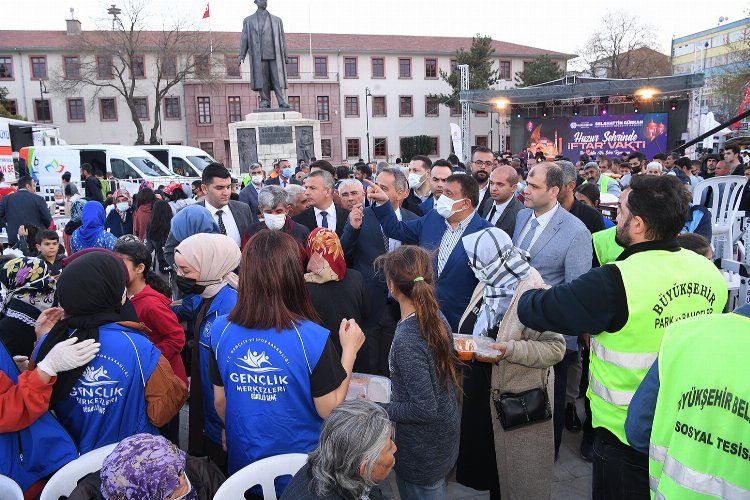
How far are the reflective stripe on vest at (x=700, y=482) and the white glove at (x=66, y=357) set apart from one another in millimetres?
2093

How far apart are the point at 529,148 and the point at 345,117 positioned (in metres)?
18.9

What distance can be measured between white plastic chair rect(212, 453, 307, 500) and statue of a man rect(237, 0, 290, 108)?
13.5 m

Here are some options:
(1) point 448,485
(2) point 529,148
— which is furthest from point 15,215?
(2) point 529,148

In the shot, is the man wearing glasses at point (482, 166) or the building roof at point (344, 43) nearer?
the man wearing glasses at point (482, 166)

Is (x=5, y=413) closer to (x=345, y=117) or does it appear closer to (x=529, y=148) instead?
(x=529, y=148)

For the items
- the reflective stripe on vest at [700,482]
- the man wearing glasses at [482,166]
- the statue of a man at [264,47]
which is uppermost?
the statue of a man at [264,47]

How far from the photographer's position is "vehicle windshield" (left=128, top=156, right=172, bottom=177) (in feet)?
65.7

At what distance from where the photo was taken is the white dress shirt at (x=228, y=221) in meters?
5.50

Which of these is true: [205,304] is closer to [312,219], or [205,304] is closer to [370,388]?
[370,388]

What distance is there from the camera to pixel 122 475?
1.68 metres

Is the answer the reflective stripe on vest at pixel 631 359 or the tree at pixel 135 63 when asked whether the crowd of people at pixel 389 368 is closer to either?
the reflective stripe on vest at pixel 631 359

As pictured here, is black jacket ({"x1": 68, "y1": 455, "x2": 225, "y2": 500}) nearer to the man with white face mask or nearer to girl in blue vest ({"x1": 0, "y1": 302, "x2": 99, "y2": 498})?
girl in blue vest ({"x1": 0, "y1": 302, "x2": 99, "y2": 498})

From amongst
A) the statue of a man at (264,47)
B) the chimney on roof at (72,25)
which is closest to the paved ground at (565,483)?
the statue of a man at (264,47)

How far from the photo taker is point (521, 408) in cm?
267
